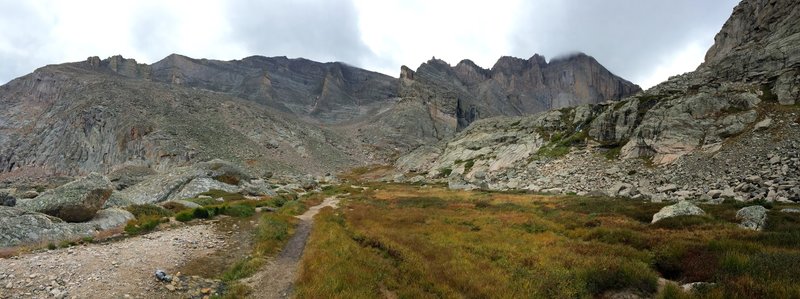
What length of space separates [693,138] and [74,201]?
64323mm

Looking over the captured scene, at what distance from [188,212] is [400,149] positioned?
144936 millimetres

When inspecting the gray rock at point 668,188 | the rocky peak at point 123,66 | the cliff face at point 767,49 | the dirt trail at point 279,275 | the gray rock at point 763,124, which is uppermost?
the rocky peak at point 123,66

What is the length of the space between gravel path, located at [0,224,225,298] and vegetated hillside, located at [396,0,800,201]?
39601mm

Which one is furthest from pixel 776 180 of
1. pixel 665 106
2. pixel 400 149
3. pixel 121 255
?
pixel 400 149

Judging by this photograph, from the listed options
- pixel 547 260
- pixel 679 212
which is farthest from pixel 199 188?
pixel 679 212

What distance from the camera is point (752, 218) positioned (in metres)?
19.1

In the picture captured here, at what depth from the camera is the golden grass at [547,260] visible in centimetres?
1110

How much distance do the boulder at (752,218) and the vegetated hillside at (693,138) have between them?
12.3m

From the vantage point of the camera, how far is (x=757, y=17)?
259 ft

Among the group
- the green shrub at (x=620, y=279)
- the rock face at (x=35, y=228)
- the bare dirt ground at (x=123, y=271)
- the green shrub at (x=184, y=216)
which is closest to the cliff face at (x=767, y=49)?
the green shrub at (x=620, y=279)

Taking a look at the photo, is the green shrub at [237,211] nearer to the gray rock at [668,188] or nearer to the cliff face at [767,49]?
the gray rock at [668,188]

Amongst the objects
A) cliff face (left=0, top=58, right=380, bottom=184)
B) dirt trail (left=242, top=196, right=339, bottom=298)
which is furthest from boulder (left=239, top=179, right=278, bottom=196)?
cliff face (left=0, top=58, right=380, bottom=184)

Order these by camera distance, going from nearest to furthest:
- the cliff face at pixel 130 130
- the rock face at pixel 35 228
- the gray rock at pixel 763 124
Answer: the rock face at pixel 35 228 → the gray rock at pixel 763 124 → the cliff face at pixel 130 130

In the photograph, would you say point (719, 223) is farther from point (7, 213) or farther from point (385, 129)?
point (385, 129)
